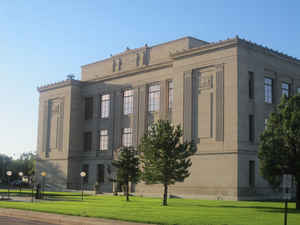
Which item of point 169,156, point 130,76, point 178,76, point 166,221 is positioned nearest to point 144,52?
point 130,76

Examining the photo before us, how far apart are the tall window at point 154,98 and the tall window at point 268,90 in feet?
48.1

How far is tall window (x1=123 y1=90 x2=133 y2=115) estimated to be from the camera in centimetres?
6400

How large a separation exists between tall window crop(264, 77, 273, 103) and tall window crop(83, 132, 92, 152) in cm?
3042

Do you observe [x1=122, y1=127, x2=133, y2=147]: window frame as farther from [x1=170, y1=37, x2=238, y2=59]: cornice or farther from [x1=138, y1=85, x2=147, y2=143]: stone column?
[x1=170, y1=37, x2=238, y2=59]: cornice

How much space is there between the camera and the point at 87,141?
71.4 m

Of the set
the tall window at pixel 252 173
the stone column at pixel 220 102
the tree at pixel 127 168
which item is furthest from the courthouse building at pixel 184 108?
the tree at pixel 127 168

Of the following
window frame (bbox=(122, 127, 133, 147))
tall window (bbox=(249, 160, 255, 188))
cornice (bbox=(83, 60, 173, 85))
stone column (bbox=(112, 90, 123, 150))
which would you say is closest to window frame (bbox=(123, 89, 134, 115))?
stone column (bbox=(112, 90, 123, 150))

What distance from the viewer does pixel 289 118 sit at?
32.3 metres

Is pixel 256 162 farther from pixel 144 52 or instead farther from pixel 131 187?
pixel 144 52

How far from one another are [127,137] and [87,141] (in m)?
10.1

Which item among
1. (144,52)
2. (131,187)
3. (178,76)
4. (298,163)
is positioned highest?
(144,52)

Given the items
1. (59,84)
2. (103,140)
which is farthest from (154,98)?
(59,84)

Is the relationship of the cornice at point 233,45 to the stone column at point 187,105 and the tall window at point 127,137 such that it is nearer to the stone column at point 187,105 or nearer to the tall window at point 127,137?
the stone column at point 187,105

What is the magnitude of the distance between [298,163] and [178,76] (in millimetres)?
25718
